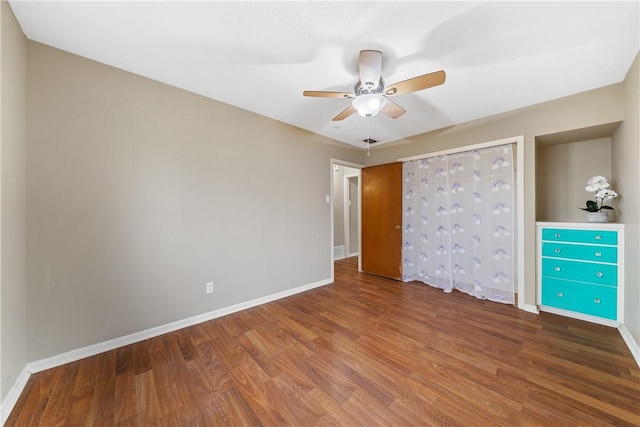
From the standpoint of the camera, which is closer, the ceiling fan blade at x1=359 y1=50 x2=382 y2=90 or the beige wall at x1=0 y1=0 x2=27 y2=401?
the beige wall at x1=0 y1=0 x2=27 y2=401

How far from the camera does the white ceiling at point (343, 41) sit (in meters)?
1.37

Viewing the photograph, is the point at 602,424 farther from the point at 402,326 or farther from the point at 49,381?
the point at 49,381

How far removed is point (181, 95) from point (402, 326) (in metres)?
3.26

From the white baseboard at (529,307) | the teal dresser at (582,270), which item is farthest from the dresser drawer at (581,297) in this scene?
the white baseboard at (529,307)

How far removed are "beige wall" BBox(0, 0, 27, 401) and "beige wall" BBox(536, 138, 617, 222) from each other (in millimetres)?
4907

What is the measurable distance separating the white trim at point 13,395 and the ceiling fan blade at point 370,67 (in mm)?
3057

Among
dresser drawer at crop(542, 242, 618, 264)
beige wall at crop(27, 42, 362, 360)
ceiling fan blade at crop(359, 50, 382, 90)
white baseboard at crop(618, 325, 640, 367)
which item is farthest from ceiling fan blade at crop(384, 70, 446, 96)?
white baseboard at crop(618, 325, 640, 367)

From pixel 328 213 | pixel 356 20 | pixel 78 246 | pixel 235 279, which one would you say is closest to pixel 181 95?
pixel 78 246

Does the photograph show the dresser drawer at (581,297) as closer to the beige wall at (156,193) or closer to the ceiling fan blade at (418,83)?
the beige wall at (156,193)

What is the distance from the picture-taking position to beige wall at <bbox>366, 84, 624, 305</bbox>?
2.20 metres

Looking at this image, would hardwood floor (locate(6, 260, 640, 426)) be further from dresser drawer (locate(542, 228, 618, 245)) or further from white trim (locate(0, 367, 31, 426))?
dresser drawer (locate(542, 228, 618, 245))

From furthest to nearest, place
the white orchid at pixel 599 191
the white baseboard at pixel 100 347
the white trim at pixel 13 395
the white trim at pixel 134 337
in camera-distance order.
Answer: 1. the white orchid at pixel 599 191
2. the white trim at pixel 134 337
3. the white baseboard at pixel 100 347
4. the white trim at pixel 13 395

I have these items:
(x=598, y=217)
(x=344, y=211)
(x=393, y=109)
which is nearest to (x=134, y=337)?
(x=393, y=109)

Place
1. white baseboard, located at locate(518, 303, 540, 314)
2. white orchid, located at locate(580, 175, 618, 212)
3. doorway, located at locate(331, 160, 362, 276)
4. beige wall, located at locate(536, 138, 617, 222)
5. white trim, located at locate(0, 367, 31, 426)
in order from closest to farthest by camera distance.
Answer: white trim, located at locate(0, 367, 31, 426)
white orchid, located at locate(580, 175, 618, 212)
white baseboard, located at locate(518, 303, 540, 314)
beige wall, located at locate(536, 138, 617, 222)
doorway, located at locate(331, 160, 362, 276)
